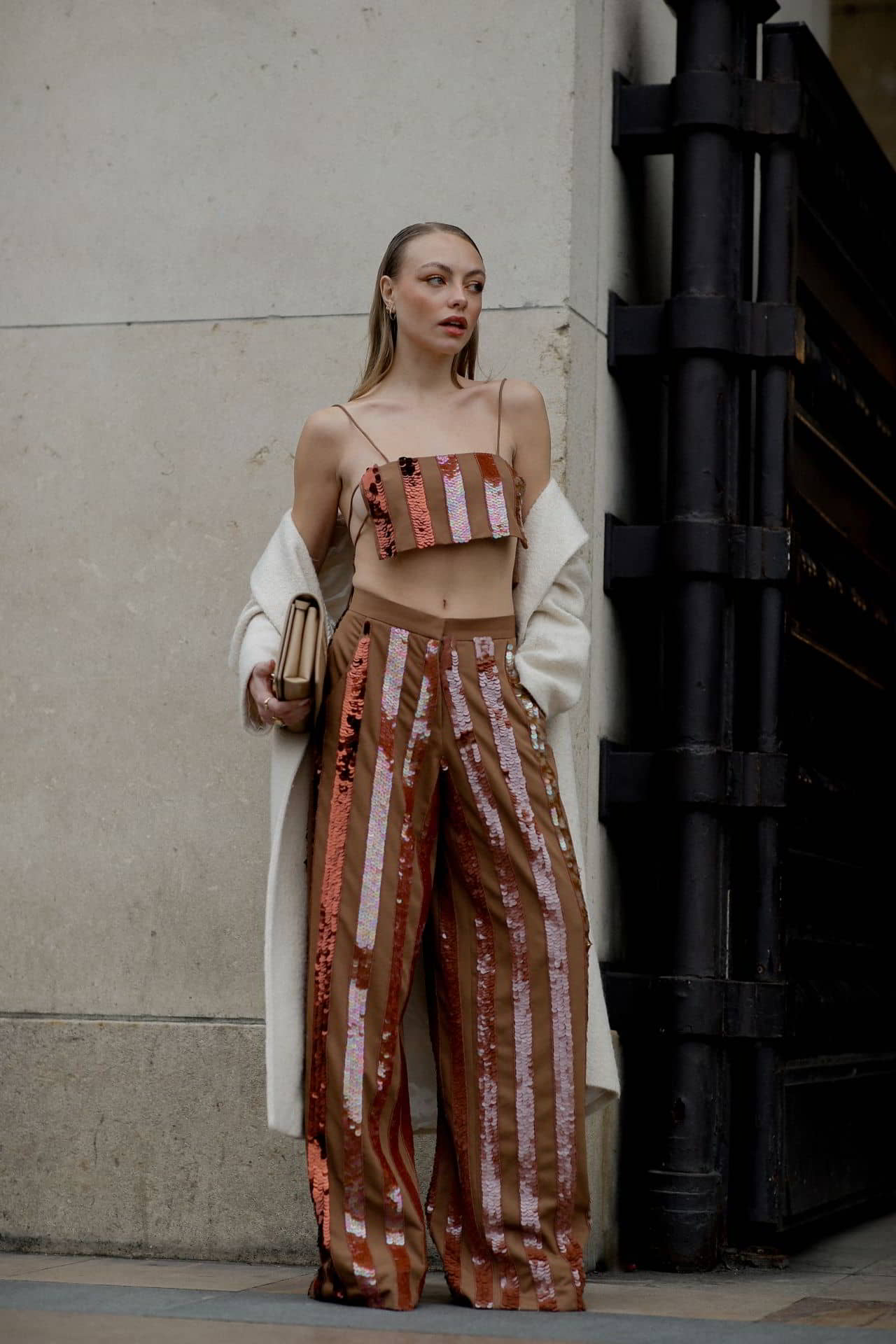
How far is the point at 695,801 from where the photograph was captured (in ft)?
15.3

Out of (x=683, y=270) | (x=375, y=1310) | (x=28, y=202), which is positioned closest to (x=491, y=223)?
(x=683, y=270)

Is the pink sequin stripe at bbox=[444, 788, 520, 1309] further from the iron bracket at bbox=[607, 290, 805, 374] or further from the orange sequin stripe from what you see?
the iron bracket at bbox=[607, 290, 805, 374]

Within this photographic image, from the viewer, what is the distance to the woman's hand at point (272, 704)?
396 centimetres

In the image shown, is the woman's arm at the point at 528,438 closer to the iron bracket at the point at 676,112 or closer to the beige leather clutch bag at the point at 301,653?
the beige leather clutch bag at the point at 301,653

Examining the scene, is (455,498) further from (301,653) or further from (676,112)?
(676,112)

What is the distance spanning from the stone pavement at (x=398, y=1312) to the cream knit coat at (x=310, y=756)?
0.39 m

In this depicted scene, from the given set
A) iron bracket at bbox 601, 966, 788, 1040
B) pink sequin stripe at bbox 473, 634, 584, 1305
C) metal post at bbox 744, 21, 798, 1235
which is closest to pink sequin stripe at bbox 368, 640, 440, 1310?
pink sequin stripe at bbox 473, 634, 584, 1305

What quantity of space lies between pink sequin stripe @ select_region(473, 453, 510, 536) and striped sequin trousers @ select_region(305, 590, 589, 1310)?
0.61 feet

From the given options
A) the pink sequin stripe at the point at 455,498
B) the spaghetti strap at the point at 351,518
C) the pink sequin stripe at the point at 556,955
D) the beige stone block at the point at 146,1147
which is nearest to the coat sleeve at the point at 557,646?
the pink sequin stripe at the point at 556,955

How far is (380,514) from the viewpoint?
402 centimetres

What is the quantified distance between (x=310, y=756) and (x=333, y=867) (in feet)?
0.81

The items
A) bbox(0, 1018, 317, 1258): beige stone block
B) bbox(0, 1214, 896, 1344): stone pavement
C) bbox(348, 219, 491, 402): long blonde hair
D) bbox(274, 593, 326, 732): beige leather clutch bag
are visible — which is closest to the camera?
bbox(0, 1214, 896, 1344): stone pavement

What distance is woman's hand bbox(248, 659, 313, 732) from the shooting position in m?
3.96

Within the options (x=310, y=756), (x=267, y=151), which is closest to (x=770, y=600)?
(x=310, y=756)
